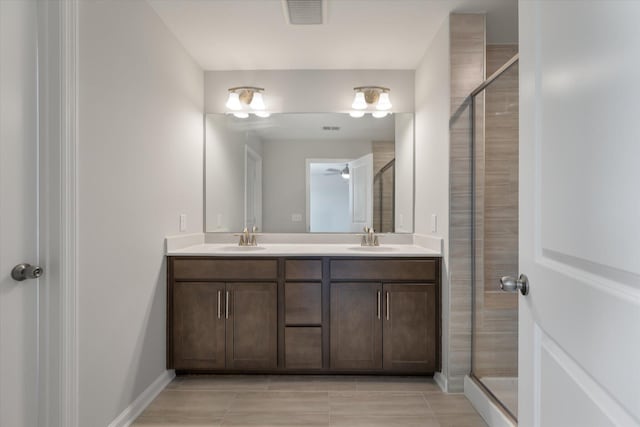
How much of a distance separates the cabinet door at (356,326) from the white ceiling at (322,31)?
1.66 meters

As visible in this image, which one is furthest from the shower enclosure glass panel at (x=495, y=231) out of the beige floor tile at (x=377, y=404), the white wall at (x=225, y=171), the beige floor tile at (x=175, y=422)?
the white wall at (x=225, y=171)

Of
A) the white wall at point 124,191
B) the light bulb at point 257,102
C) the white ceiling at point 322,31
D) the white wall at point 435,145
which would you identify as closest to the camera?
the white wall at point 124,191

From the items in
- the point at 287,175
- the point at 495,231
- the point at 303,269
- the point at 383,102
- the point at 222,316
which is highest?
the point at 383,102

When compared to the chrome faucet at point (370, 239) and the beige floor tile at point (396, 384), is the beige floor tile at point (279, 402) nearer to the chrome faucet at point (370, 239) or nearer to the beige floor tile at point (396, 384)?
the beige floor tile at point (396, 384)

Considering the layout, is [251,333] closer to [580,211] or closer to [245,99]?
[245,99]

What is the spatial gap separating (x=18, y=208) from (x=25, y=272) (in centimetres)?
23

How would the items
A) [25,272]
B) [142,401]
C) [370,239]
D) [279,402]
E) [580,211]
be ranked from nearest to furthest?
[580,211] → [25,272] → [142,401] → [279,402] → [370,239]

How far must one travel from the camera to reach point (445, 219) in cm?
252

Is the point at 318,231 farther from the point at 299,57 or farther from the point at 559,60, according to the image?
the point at 559,60

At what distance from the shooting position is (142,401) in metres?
2.29

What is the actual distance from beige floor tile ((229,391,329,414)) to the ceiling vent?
2.26 meters

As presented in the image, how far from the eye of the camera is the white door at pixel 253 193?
3.38m

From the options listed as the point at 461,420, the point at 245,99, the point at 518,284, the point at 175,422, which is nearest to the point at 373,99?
the point at 245,99

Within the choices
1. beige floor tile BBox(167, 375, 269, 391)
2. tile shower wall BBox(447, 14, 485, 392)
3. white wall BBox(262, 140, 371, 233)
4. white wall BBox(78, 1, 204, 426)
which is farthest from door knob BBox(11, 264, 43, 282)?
tile shower wall BBox(447, 14, 485, 392)
